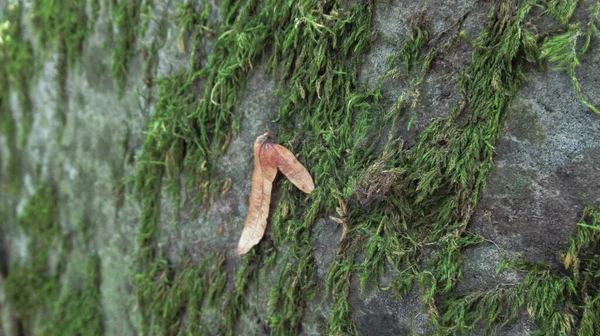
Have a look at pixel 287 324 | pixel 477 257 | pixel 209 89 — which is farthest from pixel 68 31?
pixel 477 257

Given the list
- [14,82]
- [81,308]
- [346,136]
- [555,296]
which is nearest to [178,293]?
[81,308]

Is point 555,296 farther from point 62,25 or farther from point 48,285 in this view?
point 48,285

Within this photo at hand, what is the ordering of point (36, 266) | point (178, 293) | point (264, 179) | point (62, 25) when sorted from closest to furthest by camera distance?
point (264, 179), point (178, 293), point (62, 25), point (36, 266)

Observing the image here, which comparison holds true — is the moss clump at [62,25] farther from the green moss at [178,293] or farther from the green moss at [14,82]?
the green moss at [178,293]

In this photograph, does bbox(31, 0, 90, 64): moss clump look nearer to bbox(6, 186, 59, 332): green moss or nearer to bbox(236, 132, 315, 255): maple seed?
bbox(6, 186, 59, 332): green moss

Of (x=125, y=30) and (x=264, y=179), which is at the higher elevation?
(x=125, y=30)

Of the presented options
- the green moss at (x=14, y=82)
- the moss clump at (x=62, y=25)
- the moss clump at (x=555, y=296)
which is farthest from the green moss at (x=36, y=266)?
the moss clump at (x=555, y=296)
